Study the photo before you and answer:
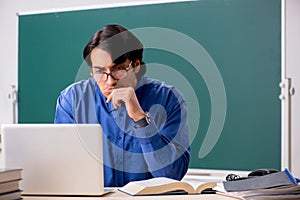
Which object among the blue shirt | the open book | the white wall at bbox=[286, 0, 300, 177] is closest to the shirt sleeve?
the blue shirt

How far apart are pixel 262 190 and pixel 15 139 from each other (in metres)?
0.83

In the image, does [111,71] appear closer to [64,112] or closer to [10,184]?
[64,112]

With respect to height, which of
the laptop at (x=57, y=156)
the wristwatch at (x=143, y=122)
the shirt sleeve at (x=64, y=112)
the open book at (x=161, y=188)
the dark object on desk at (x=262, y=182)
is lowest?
the open book at (x=161, y=188)

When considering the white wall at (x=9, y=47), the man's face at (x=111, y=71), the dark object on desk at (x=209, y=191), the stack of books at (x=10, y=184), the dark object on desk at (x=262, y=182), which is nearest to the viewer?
the stack of books at (x=10, y=184)

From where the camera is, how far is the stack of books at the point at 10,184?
4.73 ft

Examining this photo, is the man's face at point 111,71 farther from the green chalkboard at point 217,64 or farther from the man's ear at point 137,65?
the green chalkboard at point 217,64

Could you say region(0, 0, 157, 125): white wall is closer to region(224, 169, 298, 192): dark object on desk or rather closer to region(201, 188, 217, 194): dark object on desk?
region(201, 188, 217, 194): dark object on desk

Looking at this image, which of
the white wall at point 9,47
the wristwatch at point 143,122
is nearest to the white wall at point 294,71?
the wristwatch at point 143,122

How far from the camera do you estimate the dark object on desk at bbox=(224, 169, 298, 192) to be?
1.57 meters

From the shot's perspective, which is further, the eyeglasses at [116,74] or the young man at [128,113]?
the eyeglasses at [116,74]

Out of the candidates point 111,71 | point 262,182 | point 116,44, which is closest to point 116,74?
point 111,71

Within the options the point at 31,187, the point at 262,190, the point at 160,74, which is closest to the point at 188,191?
the point at 262,190

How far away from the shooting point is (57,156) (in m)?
1.60

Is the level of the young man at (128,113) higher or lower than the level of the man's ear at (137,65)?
lower
